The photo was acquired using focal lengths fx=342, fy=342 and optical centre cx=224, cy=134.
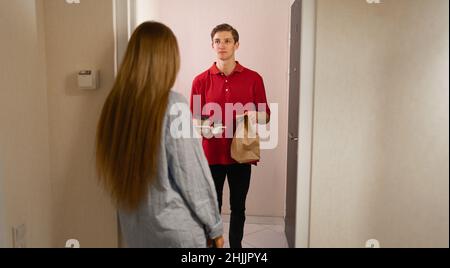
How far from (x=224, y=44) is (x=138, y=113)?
1023 mm

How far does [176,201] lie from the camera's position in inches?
42.7

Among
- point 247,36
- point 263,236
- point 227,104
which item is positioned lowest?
point 263,236

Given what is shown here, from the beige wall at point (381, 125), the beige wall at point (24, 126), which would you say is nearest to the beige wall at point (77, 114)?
the beige wall at point (24, 126)

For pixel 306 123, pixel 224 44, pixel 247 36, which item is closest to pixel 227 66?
pixel 224 44

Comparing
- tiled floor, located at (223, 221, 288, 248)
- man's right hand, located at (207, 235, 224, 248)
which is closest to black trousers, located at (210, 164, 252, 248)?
tiled floor, located at (223, 221, 288, 248)

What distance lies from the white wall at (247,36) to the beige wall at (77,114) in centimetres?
117

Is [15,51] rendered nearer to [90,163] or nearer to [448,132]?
[90,163]

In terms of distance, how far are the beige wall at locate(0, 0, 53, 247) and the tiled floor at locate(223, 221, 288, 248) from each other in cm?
119

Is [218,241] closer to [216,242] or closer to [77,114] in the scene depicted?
[216,242]

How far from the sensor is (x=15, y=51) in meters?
1.35

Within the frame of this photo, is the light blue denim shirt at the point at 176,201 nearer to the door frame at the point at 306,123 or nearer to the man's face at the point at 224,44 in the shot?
the door frame at the point at 306,123

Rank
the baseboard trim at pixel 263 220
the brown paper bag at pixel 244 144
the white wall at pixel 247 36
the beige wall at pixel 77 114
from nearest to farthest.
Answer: the beige wall at pixel 77 114 < the brown paper bag at pixel 244 144 < the white wall at pixel 247 36 < the baseboard trim at pixel 263 220

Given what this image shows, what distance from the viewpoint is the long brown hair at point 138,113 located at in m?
1.02
